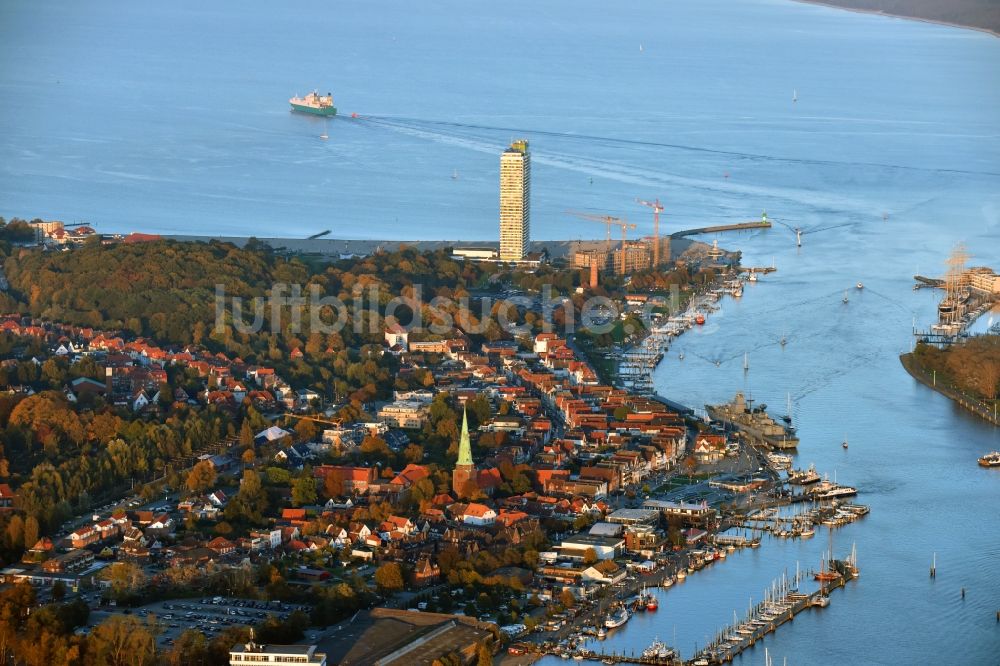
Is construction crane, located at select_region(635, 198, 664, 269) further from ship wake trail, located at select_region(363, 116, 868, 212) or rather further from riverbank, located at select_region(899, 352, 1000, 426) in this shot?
riverbank, located at select_region(899, 352, 1000, 426)

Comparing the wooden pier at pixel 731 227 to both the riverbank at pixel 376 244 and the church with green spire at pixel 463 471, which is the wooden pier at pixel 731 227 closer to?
the riverbank at pixel 376 244

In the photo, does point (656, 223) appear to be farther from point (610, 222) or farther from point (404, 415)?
point (404, 415)

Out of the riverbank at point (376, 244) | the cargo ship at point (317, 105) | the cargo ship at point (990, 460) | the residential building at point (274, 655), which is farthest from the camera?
the cargo ship at point (317, 105)

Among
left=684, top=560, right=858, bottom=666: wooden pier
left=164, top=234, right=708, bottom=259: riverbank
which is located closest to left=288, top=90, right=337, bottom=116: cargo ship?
left=164, top=234, right=708, bottom=259: riverbank

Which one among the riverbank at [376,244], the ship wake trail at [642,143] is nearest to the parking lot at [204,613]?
the riverbank at [376,244]

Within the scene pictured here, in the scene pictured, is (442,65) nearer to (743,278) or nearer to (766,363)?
(743,278)

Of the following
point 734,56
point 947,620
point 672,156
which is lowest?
point 947,620

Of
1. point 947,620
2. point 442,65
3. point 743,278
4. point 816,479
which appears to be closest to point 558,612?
point 947,620
